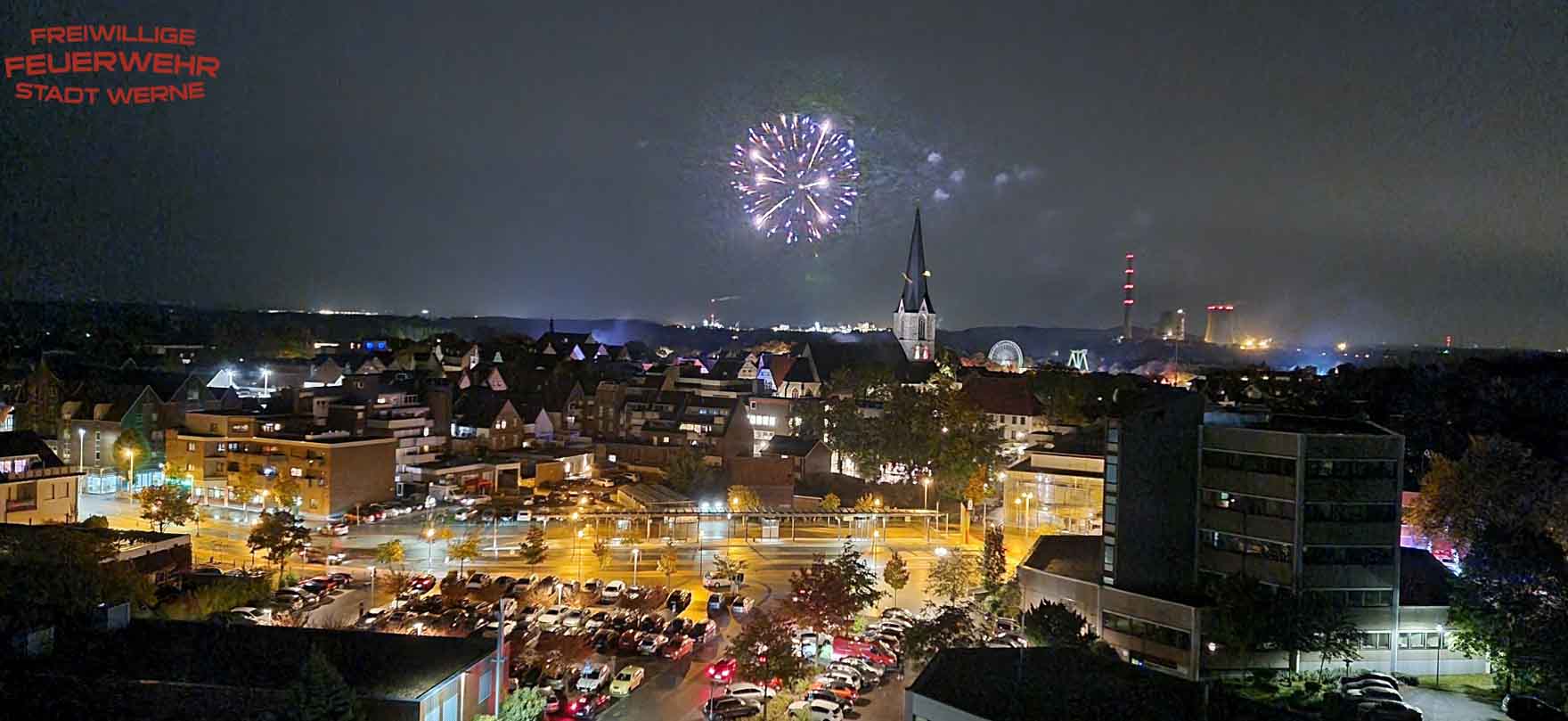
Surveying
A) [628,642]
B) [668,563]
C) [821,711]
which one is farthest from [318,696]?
[668,563]

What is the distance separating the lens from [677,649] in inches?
417

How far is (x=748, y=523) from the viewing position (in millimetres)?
17219

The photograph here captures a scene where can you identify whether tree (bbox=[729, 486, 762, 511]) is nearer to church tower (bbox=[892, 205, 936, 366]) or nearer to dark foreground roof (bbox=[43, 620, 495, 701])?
dark foreground roof (bbox=[43, 620, 495, 701])

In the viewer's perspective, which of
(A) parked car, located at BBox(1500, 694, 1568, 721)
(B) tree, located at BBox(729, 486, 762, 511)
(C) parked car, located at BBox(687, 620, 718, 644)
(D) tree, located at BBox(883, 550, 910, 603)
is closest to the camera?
(A) parked car, located at BBox(1500, 694, 1568, 721)

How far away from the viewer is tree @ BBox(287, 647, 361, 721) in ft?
20.3

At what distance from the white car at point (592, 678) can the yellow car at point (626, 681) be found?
107 mm

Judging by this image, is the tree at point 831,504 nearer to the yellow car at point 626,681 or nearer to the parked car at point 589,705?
the yellow car at point 626,681

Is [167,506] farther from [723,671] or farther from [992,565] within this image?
[992,565]

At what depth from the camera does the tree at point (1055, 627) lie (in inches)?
380

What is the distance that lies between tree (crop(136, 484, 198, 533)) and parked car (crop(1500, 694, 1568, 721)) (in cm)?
1746

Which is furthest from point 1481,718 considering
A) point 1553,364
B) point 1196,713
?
point 1553,364

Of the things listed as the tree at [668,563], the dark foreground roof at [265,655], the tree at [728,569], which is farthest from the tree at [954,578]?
the dark foreground roof at [265,655]

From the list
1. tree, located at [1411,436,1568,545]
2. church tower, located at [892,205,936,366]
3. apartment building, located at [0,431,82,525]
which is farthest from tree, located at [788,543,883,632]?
church tower, located at [892,205,936,366]

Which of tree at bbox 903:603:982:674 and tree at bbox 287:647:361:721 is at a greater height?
tree at bbox 287:647:361:721
